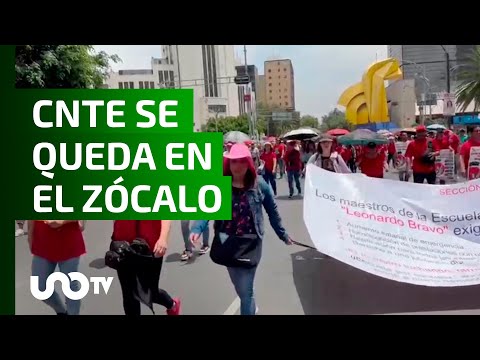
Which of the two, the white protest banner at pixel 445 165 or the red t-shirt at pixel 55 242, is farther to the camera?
the white protest banner at pixel 445 165

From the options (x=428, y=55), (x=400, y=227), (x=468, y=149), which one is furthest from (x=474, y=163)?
(x=428, y=55)

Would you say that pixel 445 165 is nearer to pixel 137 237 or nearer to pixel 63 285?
pixel 137 237

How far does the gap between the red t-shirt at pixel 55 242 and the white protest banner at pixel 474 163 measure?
5.93 meters

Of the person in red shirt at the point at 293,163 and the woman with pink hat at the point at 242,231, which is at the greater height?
the person in red shirt at the point at 293,163

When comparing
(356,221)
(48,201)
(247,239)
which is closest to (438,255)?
(356,221)

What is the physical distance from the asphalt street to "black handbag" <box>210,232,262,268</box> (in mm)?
924

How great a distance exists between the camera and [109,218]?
455 cm

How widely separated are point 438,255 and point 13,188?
4.02 meters

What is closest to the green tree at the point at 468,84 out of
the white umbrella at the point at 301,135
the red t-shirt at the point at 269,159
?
the white umbrella at the point at 301,135

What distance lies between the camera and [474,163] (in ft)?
24.7

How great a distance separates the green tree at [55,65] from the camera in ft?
30.6

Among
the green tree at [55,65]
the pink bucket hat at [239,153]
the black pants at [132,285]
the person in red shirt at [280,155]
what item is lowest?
the black pants at [132,285]

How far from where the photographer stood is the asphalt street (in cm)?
468

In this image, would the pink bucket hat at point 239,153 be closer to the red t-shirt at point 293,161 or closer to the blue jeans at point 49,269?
the blue jeans at point 49,269
